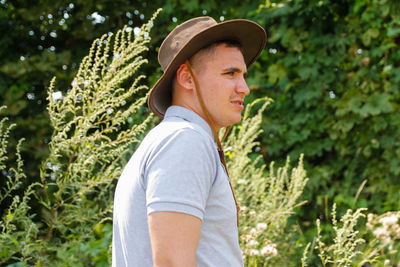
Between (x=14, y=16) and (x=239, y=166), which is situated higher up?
(x=14, y=16)

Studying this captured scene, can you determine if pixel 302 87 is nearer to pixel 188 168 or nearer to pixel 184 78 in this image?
pixel 184 78

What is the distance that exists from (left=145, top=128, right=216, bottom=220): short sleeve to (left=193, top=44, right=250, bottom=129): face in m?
0.31

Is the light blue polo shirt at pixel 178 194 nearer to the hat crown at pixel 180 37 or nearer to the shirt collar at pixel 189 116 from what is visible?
the shirt collar at pixel 189 116

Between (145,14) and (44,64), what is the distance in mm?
1185

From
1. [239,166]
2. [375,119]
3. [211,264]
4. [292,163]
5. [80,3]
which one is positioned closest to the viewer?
[211,264]

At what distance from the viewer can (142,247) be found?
4.18 ft

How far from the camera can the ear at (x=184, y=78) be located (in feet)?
Answer: 4.97

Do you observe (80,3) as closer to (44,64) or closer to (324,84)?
(44,64)

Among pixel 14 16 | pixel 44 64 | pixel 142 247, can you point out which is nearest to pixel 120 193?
pixel 142 247

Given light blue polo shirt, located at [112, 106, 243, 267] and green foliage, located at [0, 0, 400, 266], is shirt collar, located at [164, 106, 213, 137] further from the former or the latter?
green foliage, located at [0, 0, 400, 266]

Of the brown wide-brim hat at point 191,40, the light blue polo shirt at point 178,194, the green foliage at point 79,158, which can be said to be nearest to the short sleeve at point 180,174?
the light blue polo shirt at point 178,194

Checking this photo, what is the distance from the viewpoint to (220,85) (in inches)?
58.6

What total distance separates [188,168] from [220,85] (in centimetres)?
45

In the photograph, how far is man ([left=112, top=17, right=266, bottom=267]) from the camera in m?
1.10
